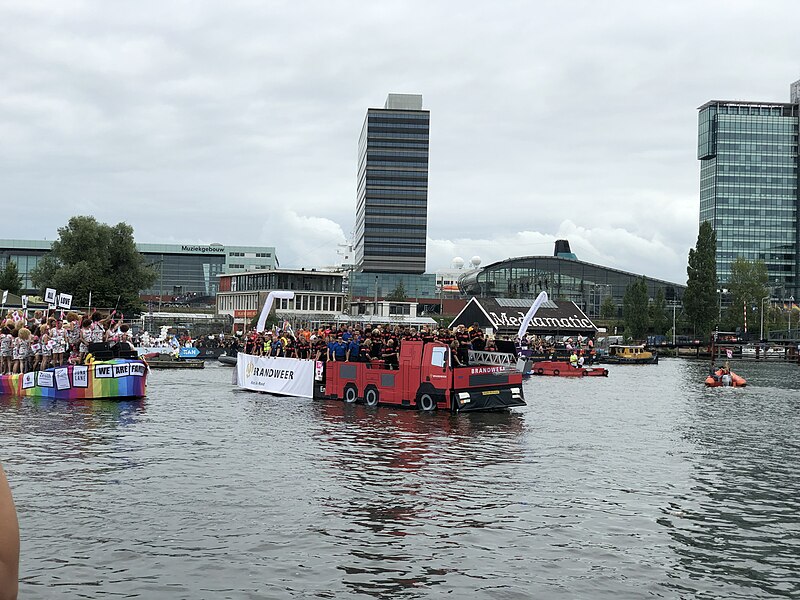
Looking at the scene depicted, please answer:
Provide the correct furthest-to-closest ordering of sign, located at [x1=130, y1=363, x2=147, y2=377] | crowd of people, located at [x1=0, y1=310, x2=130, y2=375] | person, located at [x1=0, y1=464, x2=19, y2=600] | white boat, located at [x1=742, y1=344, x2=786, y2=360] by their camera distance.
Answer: white boat, located at [x1=742, y1=344, x2=786, y2=360], sign, located at [x1=130, y1=363, x2=147, y2=377], crowd of people, located at [x1=0, y1=310, x2=130, y2=375], person, located at [x1=0, y1=464, x2=19, y2=600]

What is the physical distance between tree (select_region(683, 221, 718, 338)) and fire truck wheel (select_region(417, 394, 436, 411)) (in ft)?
335

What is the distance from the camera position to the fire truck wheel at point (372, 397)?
32.3m

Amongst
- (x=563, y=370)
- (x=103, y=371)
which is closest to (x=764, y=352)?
(x=563, y=370)

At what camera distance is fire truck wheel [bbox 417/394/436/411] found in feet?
101

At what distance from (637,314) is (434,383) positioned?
395 feet

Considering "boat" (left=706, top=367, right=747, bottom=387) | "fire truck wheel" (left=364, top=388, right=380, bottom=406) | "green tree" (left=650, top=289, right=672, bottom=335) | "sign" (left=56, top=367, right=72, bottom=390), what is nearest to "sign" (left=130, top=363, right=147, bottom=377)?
"sign" (left=56, top=367, right=72, bottom=390)

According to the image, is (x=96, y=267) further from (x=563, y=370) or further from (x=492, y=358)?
(x=492, y=358)

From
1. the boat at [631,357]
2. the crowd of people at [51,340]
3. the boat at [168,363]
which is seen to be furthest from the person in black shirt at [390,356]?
the boat at [631,357]

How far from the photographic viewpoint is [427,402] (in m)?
30.9

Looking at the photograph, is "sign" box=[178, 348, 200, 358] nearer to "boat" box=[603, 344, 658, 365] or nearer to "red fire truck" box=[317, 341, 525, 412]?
"red fire truck" box=[317, 341, 525, 412]

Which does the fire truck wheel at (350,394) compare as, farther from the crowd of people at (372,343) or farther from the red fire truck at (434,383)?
the crowd of people at (372,343)

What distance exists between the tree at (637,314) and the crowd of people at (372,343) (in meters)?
112

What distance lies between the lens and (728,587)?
36.4ft

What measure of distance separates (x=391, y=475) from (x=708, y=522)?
6.30 m
